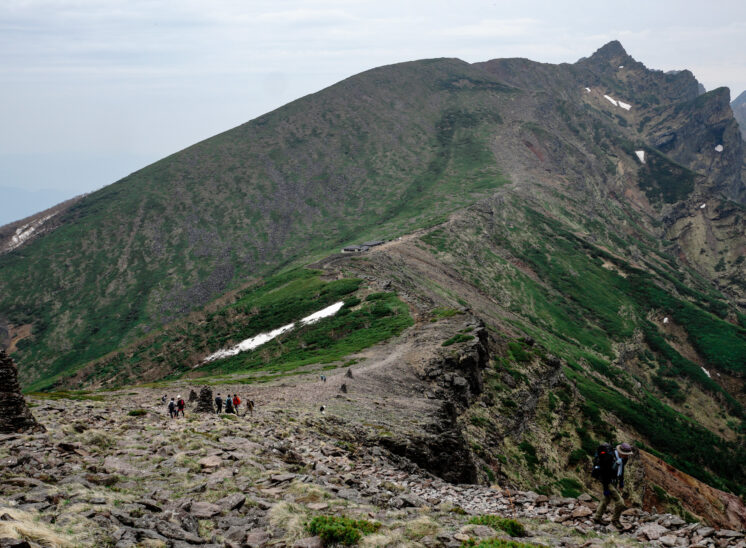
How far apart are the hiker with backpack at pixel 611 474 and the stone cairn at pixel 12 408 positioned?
21391 mm

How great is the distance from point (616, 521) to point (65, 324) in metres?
140

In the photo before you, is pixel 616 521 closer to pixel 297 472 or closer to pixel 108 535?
pixel 297 472

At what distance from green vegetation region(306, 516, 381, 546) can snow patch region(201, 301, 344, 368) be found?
52.2m

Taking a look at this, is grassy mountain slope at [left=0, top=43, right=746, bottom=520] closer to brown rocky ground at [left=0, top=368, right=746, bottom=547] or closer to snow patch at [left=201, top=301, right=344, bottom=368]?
snow patch at [left=201, top=301, right=344, bottom=368]

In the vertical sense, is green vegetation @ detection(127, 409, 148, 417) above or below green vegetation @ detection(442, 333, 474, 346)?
above

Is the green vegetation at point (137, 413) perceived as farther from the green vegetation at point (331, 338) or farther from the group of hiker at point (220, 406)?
the green vegetation at point (331, 338)

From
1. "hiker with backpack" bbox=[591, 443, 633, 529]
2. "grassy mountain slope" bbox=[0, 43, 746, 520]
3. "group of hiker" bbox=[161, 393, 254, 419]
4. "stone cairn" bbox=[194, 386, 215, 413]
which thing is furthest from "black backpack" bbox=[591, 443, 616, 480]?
"stone cairn" bbox=[194, 386, 215, 413]

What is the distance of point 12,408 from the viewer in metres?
18.9

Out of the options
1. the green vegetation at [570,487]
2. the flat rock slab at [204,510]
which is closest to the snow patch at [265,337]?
the green vegetation at [570,487]

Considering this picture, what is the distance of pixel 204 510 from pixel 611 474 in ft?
42.7

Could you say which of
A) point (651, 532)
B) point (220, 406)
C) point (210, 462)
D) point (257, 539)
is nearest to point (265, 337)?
point (220, 406)

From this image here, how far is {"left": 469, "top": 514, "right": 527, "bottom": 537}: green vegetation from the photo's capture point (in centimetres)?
1395

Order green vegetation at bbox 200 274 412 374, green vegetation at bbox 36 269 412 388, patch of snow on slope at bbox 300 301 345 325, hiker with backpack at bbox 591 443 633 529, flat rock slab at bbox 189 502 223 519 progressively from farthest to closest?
patch of snow on slope at bbox 300 301 345 325
green vegetation at bbox 36 269 412 388
green vegetation at bbox 200 274 412 374
hiker with backpack at bbox 591 443 633 529
flat rock slab at bbox 189 502 223 519

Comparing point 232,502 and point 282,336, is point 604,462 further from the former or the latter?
point 282,336
